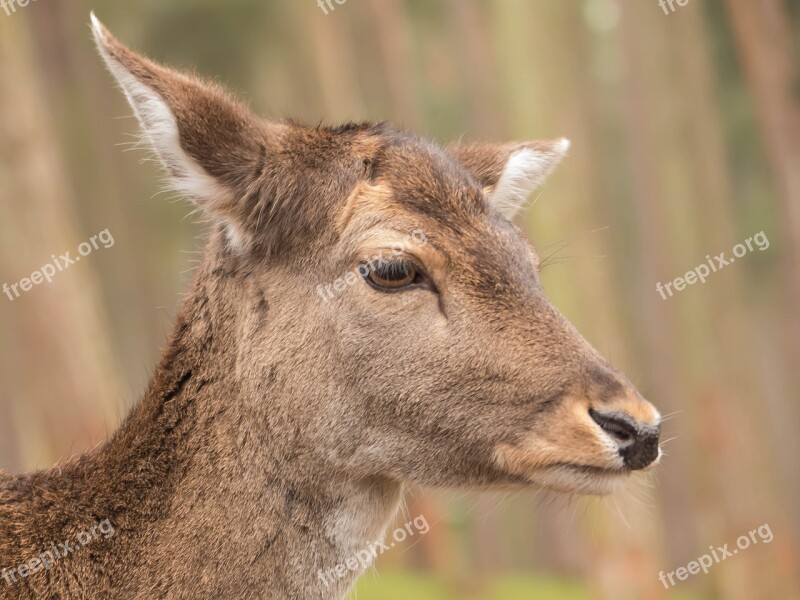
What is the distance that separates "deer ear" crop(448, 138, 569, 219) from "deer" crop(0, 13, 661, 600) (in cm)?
74

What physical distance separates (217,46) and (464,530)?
1549 centimetres

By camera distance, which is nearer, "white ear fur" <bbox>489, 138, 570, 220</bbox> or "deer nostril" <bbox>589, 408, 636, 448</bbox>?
"deer nostril" <bbox>589, 408, 636, 448</bbox>

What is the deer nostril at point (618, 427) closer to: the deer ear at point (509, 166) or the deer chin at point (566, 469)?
the deer chin at point (566, 469)

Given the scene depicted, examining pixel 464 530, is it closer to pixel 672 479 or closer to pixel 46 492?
pixel 672 479

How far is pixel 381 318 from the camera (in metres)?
4.54

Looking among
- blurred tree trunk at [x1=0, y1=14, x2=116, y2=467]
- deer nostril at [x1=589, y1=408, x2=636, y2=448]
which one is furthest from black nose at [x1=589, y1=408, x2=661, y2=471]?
blurred tree trunk at [x1=0, y1=14, x2=116, y2=467]

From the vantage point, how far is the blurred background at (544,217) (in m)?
11.9

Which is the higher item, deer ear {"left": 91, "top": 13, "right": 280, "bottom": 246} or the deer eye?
deer ear {"left": 91, "top": 13, "right": 280, "bottom": 246}

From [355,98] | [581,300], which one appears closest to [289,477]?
[581,300]

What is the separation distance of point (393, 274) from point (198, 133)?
99cm

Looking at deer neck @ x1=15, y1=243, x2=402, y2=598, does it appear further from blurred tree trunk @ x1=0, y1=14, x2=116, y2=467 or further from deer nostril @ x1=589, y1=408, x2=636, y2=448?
blurred tree trunk @ x1=0, y1=14, x2=116, y2=467

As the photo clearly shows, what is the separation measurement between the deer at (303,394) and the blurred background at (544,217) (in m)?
0.47

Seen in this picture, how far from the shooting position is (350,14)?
2752 centimetres

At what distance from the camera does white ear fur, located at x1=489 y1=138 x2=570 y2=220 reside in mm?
5613
